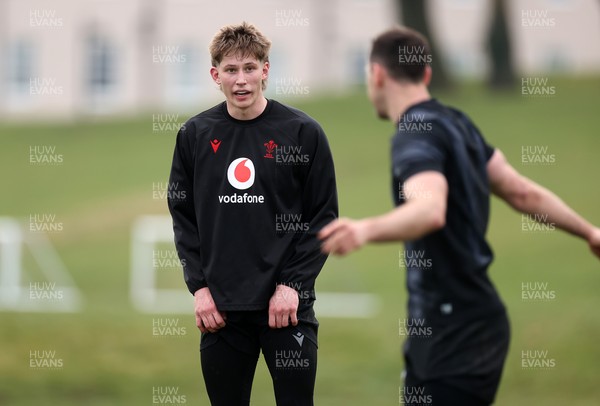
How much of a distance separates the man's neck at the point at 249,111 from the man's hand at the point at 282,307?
879 millimetres

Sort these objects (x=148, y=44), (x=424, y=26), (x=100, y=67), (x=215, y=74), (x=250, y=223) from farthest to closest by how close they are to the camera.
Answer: (x=100, y=67), (x=148, y=44), (x=424, y=26), (x=215, y=74), (x=250, y=223)

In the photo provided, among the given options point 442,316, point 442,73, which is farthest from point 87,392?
point 442,73

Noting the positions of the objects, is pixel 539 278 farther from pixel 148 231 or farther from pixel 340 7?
pixel 340 7

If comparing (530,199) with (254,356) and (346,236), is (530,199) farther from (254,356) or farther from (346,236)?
(254,356)

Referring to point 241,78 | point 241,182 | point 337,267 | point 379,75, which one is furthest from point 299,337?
point 337,267

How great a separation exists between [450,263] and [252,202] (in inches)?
47.3

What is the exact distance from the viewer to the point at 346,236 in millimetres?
3957

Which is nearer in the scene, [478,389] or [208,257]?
[478,389]

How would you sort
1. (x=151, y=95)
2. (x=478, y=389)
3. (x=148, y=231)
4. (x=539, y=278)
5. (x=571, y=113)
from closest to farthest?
(x=478, y=389), (x=539, y=278), (x=148, y=231), (x=571, y=113), (x=151, y=95)

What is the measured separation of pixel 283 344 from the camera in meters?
5.16

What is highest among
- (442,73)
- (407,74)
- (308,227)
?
(407,74)

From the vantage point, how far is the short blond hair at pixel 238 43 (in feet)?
17.0

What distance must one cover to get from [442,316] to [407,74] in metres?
1.04

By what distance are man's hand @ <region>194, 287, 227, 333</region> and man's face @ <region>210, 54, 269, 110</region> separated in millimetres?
953
